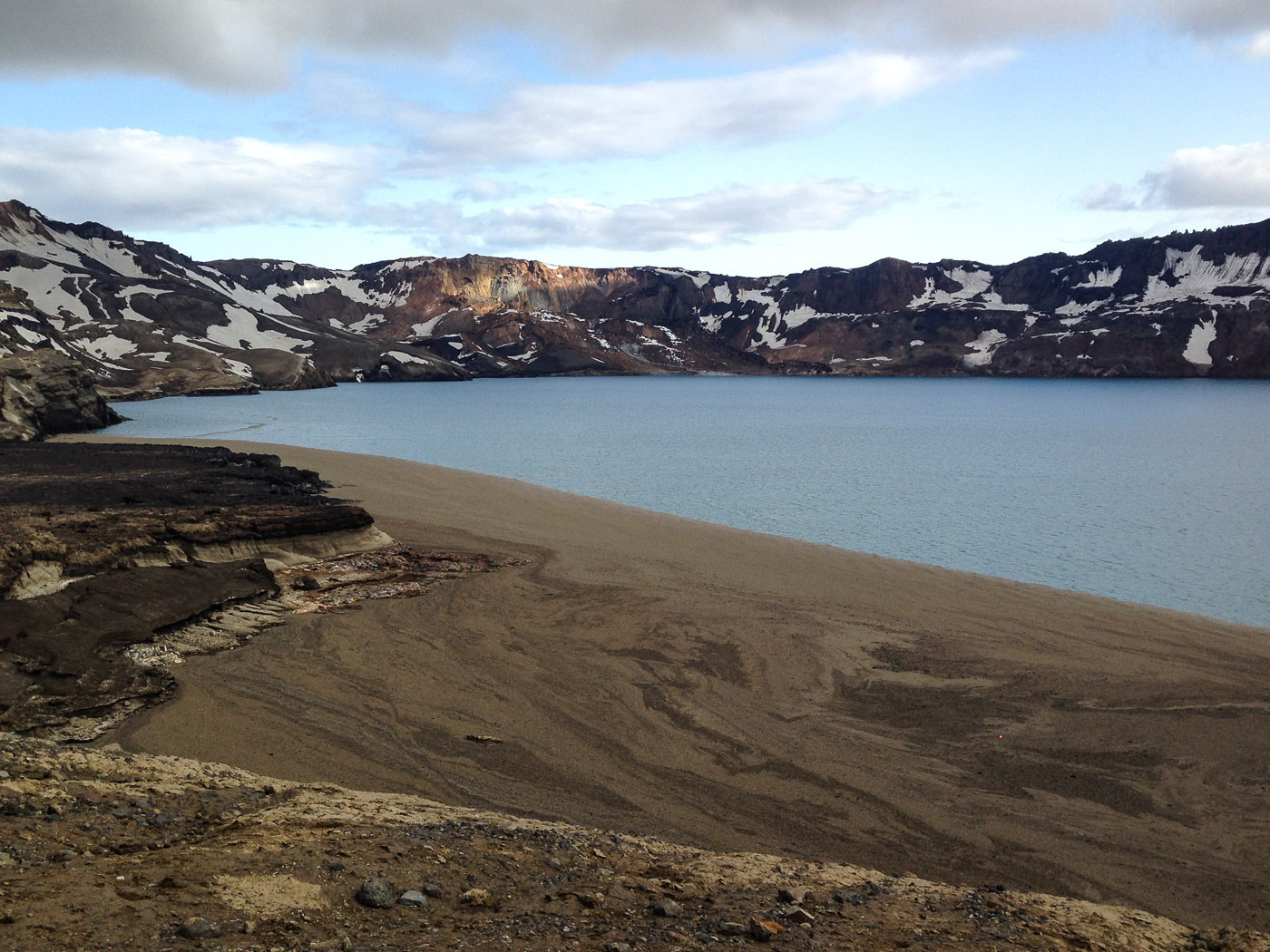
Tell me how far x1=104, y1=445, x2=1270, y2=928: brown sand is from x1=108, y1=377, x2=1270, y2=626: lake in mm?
7002

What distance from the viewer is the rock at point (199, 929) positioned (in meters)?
5.10

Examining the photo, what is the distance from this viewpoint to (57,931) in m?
4.95

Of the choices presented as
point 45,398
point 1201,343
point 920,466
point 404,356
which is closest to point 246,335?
point 404,356

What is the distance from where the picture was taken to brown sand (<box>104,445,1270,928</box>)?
29.7ft

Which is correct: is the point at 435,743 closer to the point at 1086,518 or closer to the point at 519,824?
the point at 519,824

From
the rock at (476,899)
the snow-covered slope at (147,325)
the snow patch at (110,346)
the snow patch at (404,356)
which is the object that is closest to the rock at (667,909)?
the rock at (476,899)

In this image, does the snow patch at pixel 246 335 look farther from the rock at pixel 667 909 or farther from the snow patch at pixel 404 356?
the rock at pixel 667 909

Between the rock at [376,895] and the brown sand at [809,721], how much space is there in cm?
335

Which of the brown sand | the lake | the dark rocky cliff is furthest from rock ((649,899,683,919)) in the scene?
the dark rocky cliff

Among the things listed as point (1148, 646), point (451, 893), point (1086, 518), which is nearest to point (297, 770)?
point (451, 893)

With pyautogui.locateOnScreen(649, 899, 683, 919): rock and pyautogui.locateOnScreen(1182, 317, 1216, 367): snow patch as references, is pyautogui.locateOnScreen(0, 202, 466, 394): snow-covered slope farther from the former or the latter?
pyautogui.locateOnScreen(1182, 317, 1216, 367): snow patch

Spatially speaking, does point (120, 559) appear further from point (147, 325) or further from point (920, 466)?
point (147, 325)

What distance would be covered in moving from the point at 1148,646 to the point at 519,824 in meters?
12.4

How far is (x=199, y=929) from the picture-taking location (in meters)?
5.13
